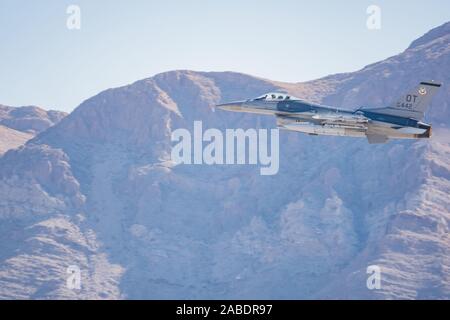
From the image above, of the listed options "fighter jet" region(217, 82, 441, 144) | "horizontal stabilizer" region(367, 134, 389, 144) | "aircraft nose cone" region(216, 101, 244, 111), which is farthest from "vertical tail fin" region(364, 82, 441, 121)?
"aircraft nose cone" region(216, 101, 244, 111)

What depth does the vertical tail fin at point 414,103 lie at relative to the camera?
348 ft

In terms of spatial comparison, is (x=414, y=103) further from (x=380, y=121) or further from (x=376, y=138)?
(x=376, y=138)

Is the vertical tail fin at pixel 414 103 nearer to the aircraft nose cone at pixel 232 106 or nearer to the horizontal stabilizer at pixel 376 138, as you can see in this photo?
the horizontal stabilizer at pixel 376 138

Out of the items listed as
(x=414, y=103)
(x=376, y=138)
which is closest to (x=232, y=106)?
(x=376, y=138)

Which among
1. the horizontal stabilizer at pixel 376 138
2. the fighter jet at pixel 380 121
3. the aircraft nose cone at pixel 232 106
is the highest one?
the aircraft nose cone at pixel 232 106

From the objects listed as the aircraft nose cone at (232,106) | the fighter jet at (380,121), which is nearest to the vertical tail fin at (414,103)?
the fighter jet at (380,121)

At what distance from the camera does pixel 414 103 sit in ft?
349

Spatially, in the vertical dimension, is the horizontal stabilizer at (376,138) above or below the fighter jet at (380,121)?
below
